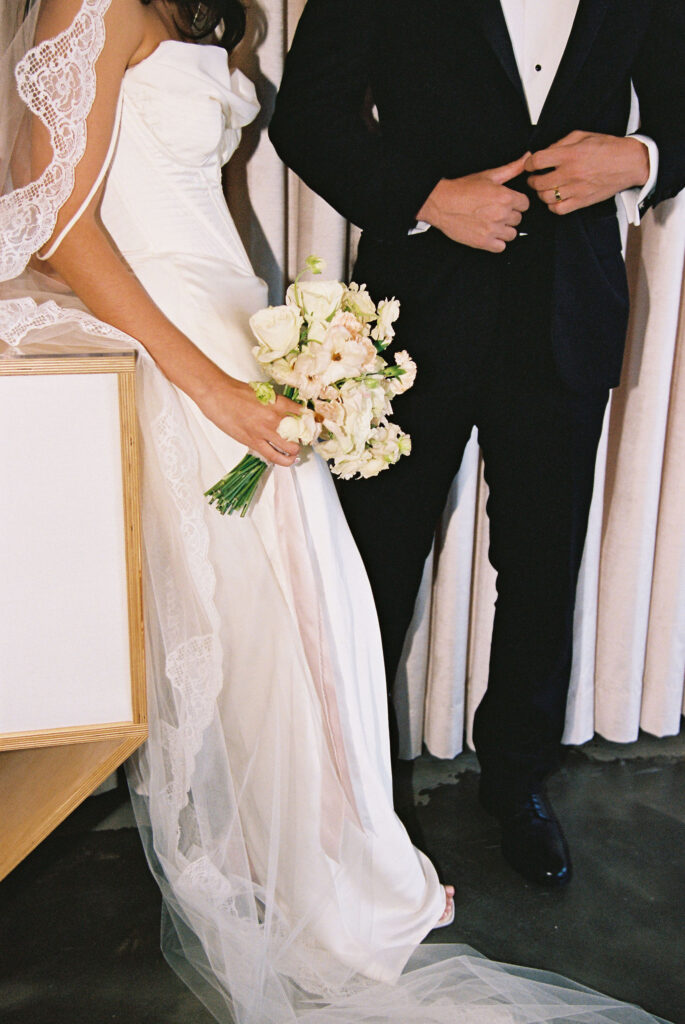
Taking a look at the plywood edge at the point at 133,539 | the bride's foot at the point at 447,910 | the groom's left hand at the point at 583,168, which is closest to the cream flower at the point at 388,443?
the plywood edge at the point at 133,539

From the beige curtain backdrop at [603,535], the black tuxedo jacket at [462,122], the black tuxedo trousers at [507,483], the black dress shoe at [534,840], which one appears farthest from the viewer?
the beige curtain backdrop at [603,535]

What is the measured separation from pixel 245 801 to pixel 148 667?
0.98 ft

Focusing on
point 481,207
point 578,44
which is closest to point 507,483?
point 481,207

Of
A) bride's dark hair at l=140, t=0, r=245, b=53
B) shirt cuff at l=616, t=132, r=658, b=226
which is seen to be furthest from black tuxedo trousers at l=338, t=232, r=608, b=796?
bride's dark hair at l=140, t=0, r=245, b=53

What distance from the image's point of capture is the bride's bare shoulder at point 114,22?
47.8 inches

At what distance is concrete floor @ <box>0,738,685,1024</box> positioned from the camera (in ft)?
4.89

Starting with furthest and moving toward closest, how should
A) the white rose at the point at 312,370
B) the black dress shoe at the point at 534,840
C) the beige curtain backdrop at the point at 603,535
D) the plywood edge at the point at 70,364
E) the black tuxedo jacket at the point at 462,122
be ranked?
the beige curtain backdrop at the point at 603,535
the black dress shoe at the point at 534,840
the black tuxedo jacket at the point at 462,122
the white rose at the point at 312,370
the plywood edge at the point at 70,364

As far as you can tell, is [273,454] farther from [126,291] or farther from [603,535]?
[603,535]

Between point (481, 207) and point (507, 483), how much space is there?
0.49 m

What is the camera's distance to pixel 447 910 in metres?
1.63

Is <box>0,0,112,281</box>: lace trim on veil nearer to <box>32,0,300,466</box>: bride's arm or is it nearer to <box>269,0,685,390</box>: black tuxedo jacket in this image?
<box>32,0,300,466</box>: bride's arm

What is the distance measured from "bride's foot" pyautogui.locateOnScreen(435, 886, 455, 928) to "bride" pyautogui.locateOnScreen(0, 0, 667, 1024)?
6 cm

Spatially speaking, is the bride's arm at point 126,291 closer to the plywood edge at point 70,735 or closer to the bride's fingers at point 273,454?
the bride's fingers at point 273,454

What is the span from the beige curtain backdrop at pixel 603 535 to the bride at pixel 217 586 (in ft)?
1.08
